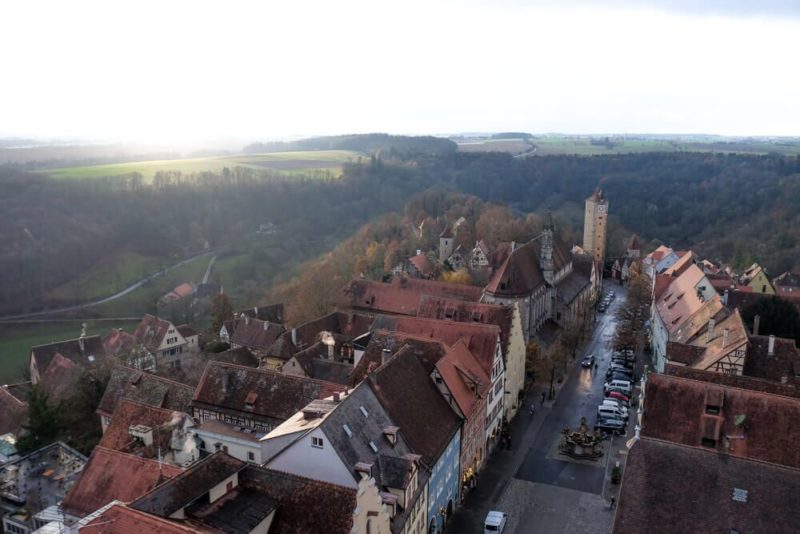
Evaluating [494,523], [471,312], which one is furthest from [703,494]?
[471,312]

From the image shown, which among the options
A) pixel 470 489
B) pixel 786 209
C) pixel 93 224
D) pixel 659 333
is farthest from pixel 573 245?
pixel 93 224

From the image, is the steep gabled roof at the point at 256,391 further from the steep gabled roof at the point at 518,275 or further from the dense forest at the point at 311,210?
the dense forest at the point at 311,210

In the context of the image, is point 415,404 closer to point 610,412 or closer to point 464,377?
point 464,377

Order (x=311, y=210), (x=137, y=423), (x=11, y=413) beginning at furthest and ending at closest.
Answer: (x=311, y=210) → (x=11, y=413) → (x=137, y=423)

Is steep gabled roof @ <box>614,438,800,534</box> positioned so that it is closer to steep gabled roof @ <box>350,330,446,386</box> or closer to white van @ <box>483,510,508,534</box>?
white van @ <box>483,510,508,534</box>

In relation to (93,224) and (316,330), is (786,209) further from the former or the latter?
(93,224)
